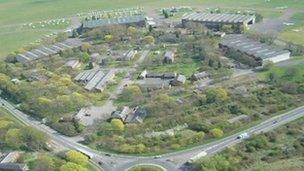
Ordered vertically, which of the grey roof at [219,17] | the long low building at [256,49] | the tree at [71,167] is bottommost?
the tree at [71,167]

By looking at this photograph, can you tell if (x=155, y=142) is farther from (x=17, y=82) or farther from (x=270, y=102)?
(x=17, y=82)

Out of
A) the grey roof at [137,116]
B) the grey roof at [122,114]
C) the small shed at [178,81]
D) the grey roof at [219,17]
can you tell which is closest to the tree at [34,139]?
the grey roof at [122,114]

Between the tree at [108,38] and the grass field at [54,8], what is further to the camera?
the grass field at [54,8]

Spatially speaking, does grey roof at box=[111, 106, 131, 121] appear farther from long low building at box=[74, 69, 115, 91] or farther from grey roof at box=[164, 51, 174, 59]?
grey roof at box=[164, 51, 174, 59]

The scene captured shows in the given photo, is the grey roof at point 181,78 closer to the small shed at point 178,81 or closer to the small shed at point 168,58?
the small shed at point 178,81

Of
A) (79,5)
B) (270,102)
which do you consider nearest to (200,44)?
(270,102)

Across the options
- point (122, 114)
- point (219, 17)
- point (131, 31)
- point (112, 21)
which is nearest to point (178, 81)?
point (122, 114)
